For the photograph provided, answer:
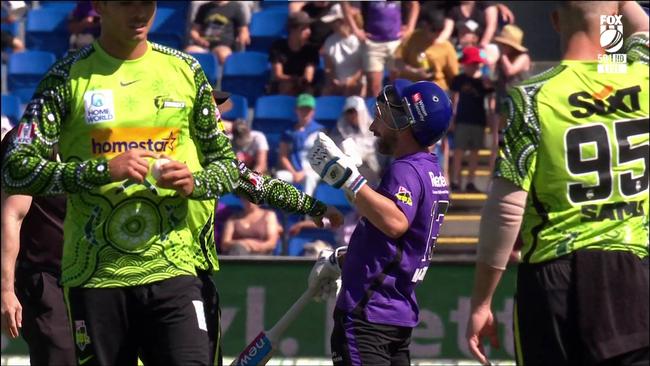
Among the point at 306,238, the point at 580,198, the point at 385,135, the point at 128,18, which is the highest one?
the point at 128,18

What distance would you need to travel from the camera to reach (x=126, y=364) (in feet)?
16.7

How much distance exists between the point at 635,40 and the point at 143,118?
177 cm

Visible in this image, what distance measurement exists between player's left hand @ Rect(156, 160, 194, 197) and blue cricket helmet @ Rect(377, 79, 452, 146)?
1.26m

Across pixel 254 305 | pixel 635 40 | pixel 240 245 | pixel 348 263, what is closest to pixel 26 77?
pixel 240 245

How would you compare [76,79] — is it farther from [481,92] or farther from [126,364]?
[481,92]

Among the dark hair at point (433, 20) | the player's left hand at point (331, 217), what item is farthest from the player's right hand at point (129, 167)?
the dark hair at point (433, 20)

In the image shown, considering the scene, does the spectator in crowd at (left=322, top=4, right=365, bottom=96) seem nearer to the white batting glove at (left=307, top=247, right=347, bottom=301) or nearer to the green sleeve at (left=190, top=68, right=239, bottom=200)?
the white batting glove at (left=307, top=247, right=347, bottom=301)

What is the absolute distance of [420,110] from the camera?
5.76m

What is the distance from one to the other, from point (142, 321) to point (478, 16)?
9.77 metres

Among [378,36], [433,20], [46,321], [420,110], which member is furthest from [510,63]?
[420,110]

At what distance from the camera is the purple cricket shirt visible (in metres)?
5.63

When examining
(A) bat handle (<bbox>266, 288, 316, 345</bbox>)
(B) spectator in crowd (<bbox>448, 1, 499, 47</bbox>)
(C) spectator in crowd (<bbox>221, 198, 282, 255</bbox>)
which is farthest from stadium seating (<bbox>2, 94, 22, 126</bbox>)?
(A) bat handle (<bbox>266, 288, 316, 345</bbox>)

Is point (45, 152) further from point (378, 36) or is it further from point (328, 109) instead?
point (378, 36)

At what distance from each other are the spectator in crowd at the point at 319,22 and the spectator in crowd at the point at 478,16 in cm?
129
